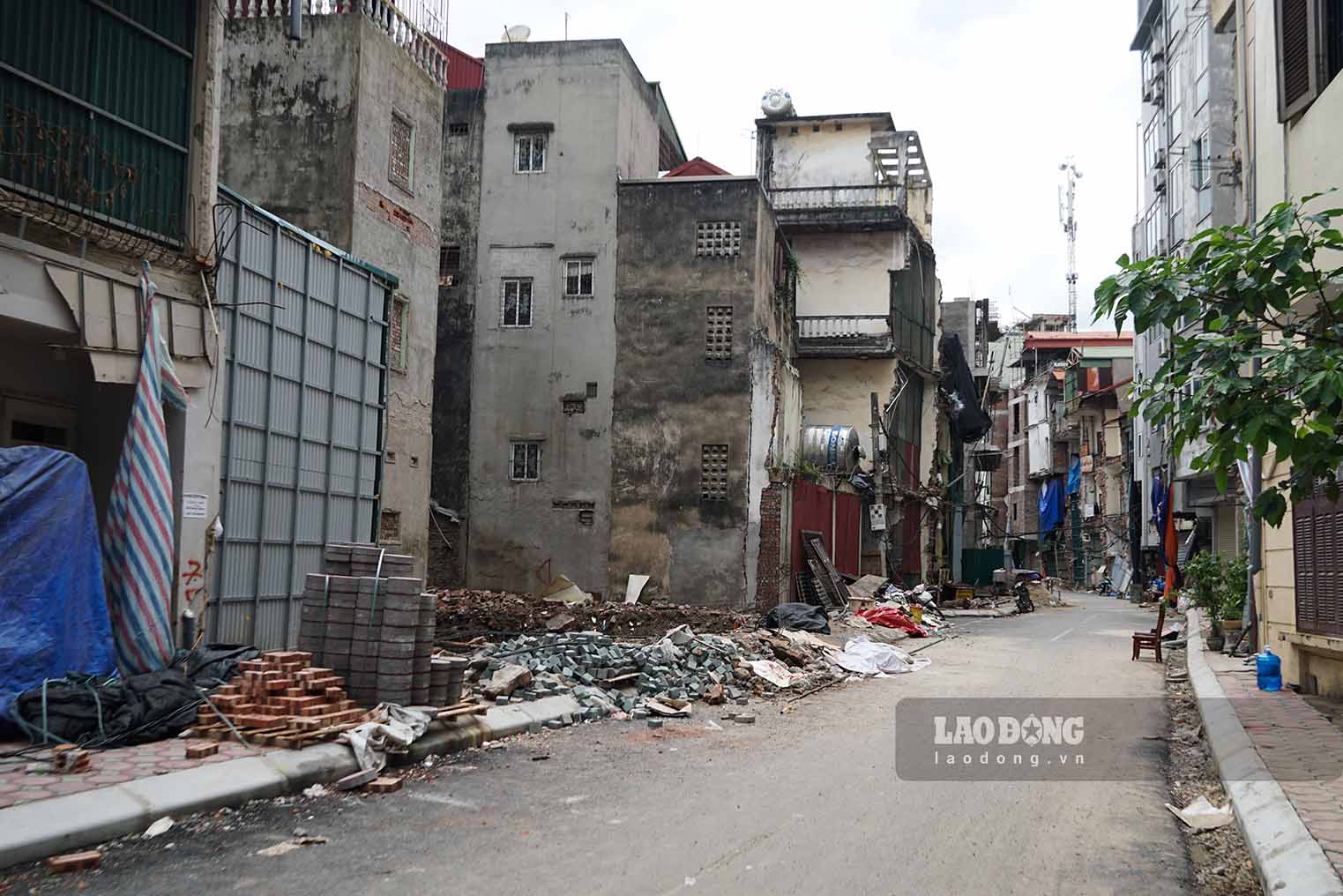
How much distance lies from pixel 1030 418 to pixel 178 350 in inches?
2642

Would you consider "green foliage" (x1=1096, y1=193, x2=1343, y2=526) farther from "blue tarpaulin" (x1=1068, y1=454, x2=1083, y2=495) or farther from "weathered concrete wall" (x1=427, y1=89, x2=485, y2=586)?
"blue tarpaulin" (x1=1068, y1=454, x2=1083, y2=495)

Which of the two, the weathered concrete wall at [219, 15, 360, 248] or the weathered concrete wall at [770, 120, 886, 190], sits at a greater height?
the weathered concrete wall at [770, 120, 886, 190]

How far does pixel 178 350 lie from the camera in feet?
35.7

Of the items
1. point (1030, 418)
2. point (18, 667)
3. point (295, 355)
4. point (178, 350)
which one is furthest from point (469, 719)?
point (1030, 418)

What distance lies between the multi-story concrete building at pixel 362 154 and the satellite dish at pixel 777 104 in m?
19.8

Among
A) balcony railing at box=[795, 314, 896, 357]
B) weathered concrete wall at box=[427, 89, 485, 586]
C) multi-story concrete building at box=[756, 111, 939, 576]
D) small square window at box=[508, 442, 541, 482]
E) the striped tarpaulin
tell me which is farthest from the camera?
multi-story concrete building at box=[756, 111, 939, 576]

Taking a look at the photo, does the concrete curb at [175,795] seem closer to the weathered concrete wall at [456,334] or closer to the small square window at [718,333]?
the small square window at [718,333]

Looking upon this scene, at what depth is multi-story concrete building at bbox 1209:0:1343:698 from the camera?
11.0m

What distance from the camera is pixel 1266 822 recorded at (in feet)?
Answer: 21.6

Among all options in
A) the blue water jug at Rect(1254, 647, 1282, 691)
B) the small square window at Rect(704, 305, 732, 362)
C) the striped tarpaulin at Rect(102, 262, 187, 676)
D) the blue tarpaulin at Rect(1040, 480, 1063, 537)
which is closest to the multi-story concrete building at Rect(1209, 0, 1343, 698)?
the blue water jug at Rect(1254, 647, 1282, 691)

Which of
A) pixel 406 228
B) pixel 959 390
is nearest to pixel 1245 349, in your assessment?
pixel 406 228

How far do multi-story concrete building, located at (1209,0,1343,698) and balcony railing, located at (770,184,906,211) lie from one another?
20.9 meters

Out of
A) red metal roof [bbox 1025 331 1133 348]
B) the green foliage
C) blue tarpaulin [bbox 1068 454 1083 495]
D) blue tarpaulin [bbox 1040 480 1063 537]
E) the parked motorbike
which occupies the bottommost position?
the parked motorbike

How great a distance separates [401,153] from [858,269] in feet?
62.8
